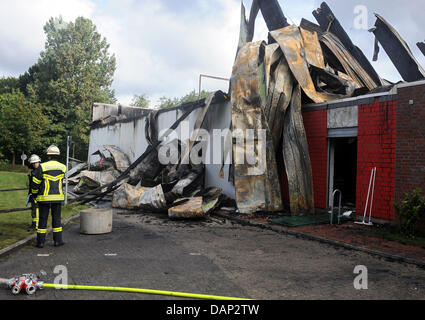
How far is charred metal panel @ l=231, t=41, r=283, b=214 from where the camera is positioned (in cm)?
1095

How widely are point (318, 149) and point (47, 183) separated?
749 centimetres

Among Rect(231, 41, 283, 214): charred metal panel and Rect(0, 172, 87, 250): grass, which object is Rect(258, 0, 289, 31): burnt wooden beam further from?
Rect(0, 172, 87, 250): grass

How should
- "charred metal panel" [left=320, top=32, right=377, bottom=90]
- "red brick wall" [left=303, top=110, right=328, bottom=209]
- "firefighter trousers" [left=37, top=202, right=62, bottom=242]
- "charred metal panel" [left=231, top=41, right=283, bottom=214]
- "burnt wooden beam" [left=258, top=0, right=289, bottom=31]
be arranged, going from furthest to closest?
"burnt wooden beam" [left=258, top=0, right=289, bottom=31] < "charred metal panel" [left=320, top=32, right=377, bottom=90] < "charred metal panel" [left=231, top=41, right=283, bottom=214] < "red brick wall" [left=303, top=110, right=328, bottom=209] < "firefighter trousers" [left=37, top=202, right=62, bottom=242]

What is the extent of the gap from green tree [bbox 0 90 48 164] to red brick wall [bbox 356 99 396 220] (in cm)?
3385

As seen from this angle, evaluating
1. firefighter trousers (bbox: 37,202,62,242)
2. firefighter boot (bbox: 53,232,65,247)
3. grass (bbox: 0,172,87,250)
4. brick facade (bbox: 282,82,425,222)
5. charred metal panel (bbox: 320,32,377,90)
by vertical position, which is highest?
charred metal panel (bbox: 320,32,377,90)

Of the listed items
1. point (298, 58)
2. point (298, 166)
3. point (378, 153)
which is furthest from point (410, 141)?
point (298, 58)

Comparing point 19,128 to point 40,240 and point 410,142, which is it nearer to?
point 40,240

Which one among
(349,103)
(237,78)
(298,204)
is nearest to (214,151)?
(237,78)

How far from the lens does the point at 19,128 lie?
116 feet

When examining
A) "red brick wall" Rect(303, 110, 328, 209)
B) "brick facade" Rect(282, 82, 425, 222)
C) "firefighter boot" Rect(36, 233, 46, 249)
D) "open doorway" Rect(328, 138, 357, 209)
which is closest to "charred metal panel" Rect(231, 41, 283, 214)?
"red brick wall" Rect(303, 110, 328, 209)
